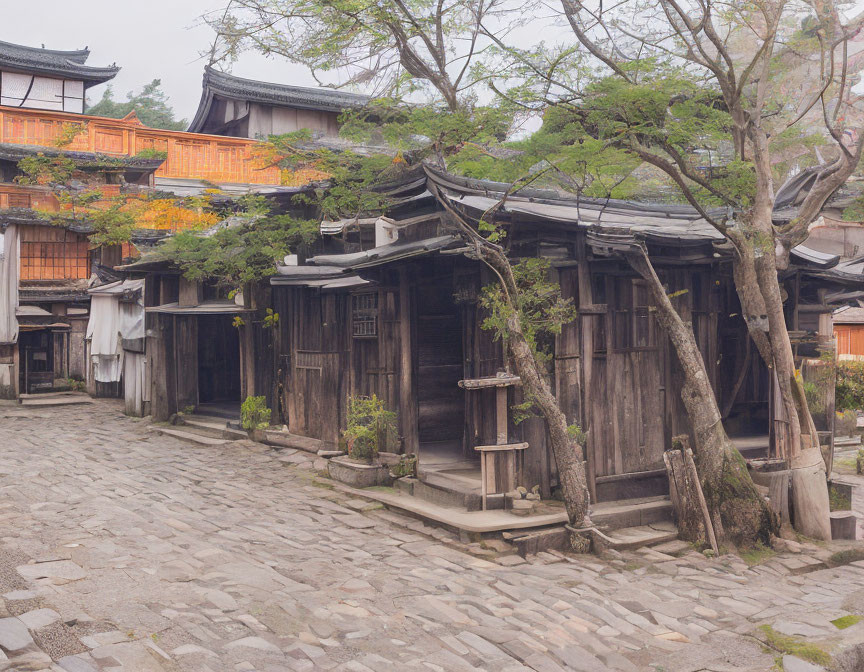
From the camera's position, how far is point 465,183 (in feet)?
34.5

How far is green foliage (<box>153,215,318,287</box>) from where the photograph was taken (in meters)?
15.1

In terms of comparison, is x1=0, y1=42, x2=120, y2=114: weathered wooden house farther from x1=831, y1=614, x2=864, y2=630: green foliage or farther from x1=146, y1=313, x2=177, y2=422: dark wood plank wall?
x1=831, y1=614, x2=864, y2=630: green foliage

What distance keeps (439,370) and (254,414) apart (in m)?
5.01

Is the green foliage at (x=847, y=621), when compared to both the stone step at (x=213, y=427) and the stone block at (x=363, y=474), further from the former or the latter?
the stone step at (x=213, y=427)

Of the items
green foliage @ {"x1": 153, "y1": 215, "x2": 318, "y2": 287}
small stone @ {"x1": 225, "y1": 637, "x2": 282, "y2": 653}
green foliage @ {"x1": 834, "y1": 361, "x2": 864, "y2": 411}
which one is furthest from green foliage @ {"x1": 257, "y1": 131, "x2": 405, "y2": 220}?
green foliage @ {"x1": 834, "y1": 361, "x2": 864, "y2": 411}

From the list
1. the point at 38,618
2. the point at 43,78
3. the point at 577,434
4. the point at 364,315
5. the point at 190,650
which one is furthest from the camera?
the point at 43,78

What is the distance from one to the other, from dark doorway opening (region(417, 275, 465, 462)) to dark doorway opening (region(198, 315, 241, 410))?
9358mm

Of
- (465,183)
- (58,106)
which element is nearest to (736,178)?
(465,183)

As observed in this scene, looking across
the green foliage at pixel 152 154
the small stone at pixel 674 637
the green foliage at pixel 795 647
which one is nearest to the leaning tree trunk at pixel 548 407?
the small stone at pixel 674 637

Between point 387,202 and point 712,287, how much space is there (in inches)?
229

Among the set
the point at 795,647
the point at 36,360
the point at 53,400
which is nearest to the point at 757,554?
the point at 795,647

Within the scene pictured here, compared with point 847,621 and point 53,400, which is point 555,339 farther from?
point 53,400

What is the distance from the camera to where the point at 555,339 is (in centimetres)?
1002

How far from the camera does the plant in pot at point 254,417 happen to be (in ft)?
52.4
